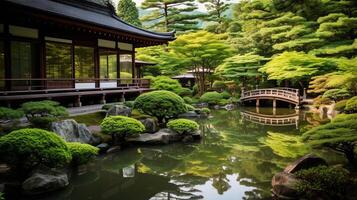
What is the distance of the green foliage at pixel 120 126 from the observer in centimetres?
1132

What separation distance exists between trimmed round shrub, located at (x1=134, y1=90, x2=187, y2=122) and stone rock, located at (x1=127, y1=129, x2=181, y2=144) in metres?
1.27

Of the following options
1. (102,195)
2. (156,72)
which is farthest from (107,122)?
(156,72)

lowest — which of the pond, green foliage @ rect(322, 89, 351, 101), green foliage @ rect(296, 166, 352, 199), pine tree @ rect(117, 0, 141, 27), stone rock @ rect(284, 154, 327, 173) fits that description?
the pond

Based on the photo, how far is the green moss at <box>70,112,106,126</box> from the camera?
12.9 meters

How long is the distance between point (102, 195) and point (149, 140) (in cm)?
537

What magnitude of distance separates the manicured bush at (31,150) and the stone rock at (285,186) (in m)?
4.74

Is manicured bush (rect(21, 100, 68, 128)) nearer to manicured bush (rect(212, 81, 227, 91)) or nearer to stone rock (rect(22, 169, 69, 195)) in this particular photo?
stone rock (rect(22, 169, 69, 195))

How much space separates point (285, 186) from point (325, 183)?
2.45 feet

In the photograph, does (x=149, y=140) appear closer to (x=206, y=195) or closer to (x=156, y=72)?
(x=206, y=195)

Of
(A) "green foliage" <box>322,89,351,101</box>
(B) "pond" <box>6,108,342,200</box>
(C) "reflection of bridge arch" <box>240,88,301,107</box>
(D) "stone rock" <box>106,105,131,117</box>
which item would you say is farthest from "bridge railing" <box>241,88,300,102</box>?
(D) "stone rock" <box>106,105,131,117</box>

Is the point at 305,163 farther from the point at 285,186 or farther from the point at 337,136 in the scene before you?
the point at 337,136

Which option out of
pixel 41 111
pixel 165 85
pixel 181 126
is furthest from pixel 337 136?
pixel 165 85

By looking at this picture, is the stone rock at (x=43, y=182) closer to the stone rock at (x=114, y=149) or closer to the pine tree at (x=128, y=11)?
the stone rock at (x=114, y=149)

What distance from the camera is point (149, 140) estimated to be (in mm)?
12516
